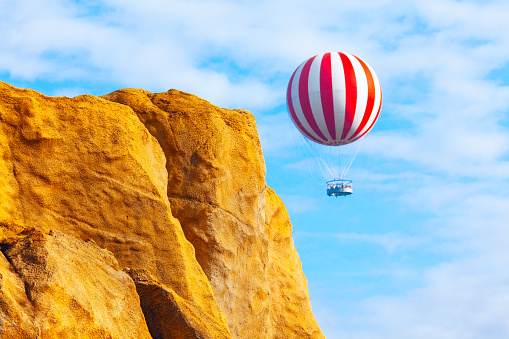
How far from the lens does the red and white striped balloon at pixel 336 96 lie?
4984 cm

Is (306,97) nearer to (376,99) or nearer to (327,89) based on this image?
(327,89)

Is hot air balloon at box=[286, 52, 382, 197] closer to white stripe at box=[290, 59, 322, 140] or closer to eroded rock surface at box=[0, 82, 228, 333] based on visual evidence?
white stripe at box=[290, 59, 322, 140]

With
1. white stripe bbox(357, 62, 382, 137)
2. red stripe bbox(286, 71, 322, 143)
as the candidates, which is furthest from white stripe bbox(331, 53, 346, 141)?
red stripe bbox(286, 71, 322, 143)

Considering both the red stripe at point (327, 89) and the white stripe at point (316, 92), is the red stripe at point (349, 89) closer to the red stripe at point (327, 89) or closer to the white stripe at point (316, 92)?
the red stripe at point (327, 89)

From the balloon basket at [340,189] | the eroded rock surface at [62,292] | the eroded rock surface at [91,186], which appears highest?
the balloon basket at [340,189]

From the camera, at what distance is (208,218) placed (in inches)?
854

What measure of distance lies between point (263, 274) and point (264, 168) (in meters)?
3.03

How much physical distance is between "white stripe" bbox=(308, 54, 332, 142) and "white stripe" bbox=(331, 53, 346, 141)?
888 millimetres

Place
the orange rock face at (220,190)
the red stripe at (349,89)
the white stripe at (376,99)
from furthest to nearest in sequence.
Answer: the white stripe at (376,99) → the red stripe at (349,89) → the orange rock face at (220,190)

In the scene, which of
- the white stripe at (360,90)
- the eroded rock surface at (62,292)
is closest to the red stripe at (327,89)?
the white stripe at (360,90)

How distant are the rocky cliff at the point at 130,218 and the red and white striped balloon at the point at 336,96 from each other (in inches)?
982

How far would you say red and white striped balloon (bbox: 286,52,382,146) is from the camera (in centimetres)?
4984

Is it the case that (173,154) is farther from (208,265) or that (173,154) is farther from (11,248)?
(11,248)

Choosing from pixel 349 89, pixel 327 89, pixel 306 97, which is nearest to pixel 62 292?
pixel 349 89
